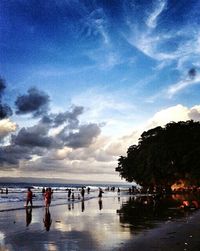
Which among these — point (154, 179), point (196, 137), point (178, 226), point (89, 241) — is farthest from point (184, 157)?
point (89, 241)

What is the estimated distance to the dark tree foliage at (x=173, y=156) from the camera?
84.8 m

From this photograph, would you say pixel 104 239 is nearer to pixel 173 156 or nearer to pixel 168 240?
pixel 168 240

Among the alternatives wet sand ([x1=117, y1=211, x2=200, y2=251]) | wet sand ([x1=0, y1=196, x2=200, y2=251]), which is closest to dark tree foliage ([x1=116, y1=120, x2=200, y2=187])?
wet sand ([x1=117, y1=211, x2=200, y2=251])

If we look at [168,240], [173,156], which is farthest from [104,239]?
[173,156]

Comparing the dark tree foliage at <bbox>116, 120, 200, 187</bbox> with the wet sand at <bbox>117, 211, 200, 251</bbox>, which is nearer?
the wet sand at <bbox>117, 211, 200, 251</bbox>

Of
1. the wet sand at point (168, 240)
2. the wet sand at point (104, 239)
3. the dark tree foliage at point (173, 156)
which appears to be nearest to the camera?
the wet sand at point (168, 240)

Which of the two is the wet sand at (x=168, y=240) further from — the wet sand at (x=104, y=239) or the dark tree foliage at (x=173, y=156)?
the dark tree foliage at (x=173, y=156)

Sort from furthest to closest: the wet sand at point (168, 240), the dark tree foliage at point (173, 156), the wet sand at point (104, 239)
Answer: the dark tree foliage at point (173, 156)
the wet sand at point (104, 239)
the wet sand at point (168, 240)

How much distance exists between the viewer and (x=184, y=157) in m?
84.4

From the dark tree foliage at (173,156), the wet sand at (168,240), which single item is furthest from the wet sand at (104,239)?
the dark tree foliage at (173,156)

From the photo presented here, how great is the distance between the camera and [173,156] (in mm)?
88250

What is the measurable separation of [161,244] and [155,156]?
75330mm

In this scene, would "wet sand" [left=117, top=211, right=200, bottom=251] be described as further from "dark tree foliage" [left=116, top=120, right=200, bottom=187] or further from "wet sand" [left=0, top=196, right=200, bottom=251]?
"dark tree foliage" [left=116, top=120, right=200, bottom=187]

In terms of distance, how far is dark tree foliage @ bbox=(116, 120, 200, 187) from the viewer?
84.8 metres
